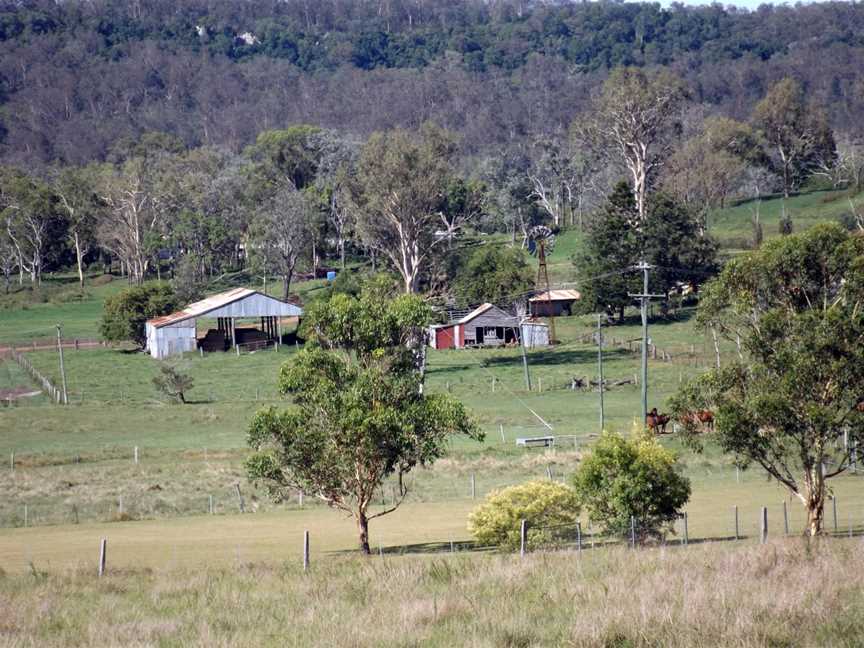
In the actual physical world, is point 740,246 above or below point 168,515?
above

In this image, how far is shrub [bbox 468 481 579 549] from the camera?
29.1 meters

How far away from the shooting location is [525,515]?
29250 mm

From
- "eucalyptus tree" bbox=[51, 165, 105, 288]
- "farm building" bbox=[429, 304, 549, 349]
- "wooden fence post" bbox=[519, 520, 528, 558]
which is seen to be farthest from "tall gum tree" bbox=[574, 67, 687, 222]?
"wooden fence post" bbox=[519, 520, 528, 558]

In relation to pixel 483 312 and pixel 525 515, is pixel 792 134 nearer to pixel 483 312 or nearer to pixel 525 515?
pixel 483 312

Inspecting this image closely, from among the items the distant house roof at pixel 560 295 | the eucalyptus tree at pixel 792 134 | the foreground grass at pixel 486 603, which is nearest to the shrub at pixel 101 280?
the distant house roof at pixel 560 295

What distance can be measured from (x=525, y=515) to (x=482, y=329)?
53423 millimetres

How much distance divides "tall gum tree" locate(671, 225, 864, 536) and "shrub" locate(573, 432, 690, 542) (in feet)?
4.29

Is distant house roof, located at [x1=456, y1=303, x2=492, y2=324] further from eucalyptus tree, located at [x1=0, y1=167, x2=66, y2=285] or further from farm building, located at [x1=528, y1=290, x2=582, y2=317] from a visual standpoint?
eucalyptus tree, located at [x1=0, y1=167, x2=66, y2=285]

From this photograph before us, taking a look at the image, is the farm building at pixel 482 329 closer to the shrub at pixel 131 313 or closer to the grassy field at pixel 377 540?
the grassy field at pixel 377 540

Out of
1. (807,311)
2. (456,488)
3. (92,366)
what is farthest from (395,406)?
(92,366)

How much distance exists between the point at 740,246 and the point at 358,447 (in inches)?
3029

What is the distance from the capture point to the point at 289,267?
98562mm

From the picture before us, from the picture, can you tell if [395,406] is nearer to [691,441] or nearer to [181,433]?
[691,441]

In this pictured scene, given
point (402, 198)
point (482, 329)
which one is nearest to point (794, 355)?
point (402, 198)
